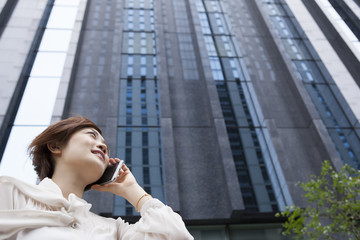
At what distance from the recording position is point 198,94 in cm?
1424

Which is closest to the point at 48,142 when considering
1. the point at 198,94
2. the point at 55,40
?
the point at 198,94

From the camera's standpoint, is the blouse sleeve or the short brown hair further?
the short brown hair

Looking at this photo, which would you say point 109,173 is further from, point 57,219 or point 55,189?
point 57,219

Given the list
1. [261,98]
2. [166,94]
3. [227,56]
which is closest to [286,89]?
[261,98]

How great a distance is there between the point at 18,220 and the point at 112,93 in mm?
11885

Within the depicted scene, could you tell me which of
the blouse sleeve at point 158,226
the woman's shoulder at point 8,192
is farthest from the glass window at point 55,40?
the blouse sleeve at point 158,226

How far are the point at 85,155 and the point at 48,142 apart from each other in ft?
1.08

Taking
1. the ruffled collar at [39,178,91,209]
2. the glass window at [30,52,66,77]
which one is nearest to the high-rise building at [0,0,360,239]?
the glass window at [30,52,66,77]

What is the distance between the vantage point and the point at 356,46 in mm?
13953

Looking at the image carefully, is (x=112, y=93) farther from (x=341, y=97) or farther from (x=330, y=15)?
(x=330, y=15)

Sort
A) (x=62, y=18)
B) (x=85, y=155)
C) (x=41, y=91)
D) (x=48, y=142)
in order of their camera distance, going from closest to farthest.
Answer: (x=85, y=155)
(x=48, y=142)
(x=41, y=91)
(x=62, y=18)

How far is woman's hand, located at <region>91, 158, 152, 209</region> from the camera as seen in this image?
2.04m

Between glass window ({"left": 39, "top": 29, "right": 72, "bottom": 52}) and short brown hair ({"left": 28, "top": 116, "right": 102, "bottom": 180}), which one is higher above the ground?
short brown hair ({"left": 28, "top": 116, "right": 102, "bottom": 180})

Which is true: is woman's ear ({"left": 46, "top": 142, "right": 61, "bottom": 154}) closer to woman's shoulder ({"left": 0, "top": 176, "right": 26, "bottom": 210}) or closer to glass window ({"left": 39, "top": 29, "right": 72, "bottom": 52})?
woman's shoulder ({"left": 0, "top": 176, "right": 26, "bottom": 210})
